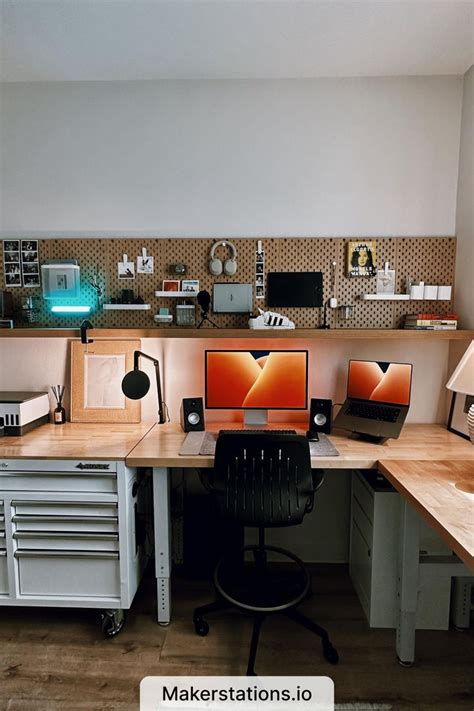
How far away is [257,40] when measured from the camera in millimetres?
1912

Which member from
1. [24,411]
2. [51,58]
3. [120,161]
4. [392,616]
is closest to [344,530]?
[392,616]

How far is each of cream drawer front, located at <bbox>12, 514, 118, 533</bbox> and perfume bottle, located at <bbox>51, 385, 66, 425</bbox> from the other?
65 centimetres

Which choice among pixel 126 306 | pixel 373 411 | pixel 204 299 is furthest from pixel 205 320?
pixel 373 411

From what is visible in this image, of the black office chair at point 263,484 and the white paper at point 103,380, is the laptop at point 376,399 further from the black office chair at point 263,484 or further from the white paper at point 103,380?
the white paper at point 103,380

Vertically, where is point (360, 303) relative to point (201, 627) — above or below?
above

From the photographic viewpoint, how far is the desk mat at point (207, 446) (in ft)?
5.98

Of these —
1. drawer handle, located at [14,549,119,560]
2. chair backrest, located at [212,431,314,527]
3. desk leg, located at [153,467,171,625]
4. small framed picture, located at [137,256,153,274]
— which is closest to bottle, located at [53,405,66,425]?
drawer handle, located at [14,549,119,560]

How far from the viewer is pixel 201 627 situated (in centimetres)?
185

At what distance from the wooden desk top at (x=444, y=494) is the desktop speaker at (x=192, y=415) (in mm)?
988

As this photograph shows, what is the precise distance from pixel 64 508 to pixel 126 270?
4.37ft

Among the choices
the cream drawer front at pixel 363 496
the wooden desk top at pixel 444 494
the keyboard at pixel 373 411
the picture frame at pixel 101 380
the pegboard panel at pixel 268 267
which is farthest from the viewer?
the picture frame at pixel 101 380

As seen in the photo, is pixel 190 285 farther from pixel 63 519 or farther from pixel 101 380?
pixel 63 519

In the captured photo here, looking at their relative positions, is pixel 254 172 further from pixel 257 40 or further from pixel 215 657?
pixel 215 657

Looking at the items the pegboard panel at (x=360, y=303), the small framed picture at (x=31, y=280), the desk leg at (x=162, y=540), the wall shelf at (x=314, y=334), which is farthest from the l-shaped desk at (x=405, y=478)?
the small framed picture at (x=31, y=280)
